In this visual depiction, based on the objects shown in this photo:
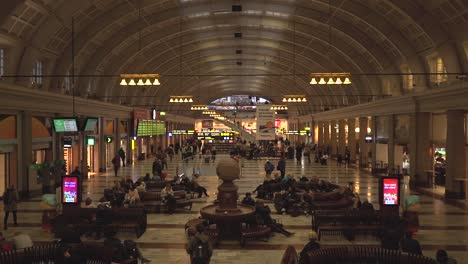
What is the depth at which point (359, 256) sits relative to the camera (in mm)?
9547

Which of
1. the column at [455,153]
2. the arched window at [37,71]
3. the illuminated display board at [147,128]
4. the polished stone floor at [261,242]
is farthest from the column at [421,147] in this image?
the illuminated display board at [147,128]

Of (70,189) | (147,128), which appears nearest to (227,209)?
(70,189)

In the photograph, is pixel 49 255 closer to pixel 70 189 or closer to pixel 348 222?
pixel 70 189

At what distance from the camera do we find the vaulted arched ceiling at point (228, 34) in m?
20.6

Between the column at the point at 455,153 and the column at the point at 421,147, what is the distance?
352 cm

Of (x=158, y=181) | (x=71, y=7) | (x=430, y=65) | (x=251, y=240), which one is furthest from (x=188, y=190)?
(x=430, y=65)

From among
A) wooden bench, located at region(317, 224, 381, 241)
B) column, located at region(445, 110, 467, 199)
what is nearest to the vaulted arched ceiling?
column, located at region(445, 110, 467, 199)

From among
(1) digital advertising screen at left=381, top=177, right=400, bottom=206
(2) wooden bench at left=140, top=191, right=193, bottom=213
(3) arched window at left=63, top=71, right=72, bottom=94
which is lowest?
(2) wooden bench at left=140, top=191, right=193, bottom=213

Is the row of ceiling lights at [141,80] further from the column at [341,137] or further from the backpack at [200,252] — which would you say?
the column at [341,137]

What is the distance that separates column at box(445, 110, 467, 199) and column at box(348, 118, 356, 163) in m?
20.1

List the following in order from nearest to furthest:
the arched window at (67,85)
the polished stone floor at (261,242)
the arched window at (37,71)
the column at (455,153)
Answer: the polished stone floor at (261,242) → the column at (455,153) → the arched window at (37,71) → the arched window at (67,85)

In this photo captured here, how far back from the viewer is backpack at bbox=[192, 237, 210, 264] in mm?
9055

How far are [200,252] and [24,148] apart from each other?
15.3 metres

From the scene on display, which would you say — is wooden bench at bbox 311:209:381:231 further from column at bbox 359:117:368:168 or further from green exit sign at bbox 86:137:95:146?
column at bbox 359:117:368:168
